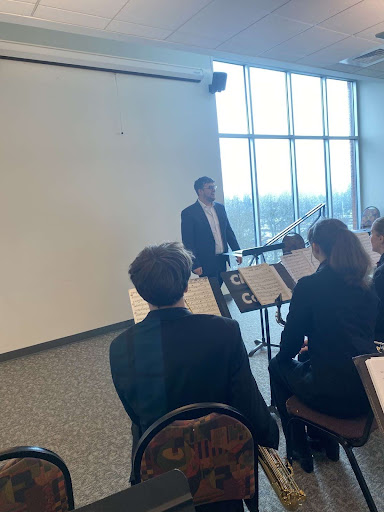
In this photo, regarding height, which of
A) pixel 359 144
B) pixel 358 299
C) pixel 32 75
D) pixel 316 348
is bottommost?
pixel 316 348

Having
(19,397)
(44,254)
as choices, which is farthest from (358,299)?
(44,254)

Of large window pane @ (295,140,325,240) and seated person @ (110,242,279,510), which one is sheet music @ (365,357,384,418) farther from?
large window pane @ (295,140,325,240)

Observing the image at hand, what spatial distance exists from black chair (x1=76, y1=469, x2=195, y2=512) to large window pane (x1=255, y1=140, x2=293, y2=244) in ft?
18.0

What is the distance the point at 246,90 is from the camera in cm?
542

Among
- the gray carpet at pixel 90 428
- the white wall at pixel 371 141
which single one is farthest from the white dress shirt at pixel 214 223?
the white wall at pixel 371 141

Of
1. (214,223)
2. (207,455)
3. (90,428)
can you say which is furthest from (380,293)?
(214,223)

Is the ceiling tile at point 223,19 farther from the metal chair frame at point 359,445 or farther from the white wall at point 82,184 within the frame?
the metal chair frame at point 359,445

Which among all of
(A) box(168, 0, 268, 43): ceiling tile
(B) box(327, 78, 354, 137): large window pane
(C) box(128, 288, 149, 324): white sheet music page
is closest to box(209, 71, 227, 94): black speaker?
(A) box(168, 0, 268, 43): ceiling tile

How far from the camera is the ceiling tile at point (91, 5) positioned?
9.11ft

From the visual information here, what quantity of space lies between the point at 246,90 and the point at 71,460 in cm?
506

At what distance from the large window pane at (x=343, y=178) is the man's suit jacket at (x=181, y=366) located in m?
6.05

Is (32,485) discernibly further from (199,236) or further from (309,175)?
(309,175)

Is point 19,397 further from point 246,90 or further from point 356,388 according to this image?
point 246,90

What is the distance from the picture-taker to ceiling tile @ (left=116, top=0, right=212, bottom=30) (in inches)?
115
